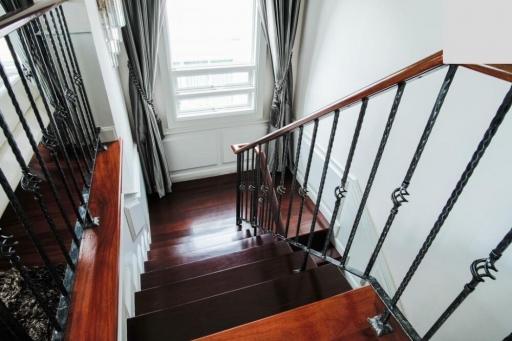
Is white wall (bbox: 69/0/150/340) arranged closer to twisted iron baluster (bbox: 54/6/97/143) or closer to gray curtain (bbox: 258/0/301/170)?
twisted iron baluster (bbox: 54/6/97/143)

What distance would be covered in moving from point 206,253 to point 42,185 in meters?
1.36

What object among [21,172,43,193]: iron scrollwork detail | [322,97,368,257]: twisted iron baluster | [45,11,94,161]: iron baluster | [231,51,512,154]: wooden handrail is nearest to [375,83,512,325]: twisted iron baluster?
[231,51,512,154]: wooden handrail

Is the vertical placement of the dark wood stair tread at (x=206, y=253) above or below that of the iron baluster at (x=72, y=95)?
below

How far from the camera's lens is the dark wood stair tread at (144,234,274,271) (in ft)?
8.11

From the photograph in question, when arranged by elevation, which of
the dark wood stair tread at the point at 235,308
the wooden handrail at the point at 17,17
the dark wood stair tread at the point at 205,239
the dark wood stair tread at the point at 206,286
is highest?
the wooden handrail at the point at 17,17

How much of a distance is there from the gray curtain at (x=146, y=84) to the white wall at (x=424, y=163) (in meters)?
1.69

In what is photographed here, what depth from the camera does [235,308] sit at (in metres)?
1.35

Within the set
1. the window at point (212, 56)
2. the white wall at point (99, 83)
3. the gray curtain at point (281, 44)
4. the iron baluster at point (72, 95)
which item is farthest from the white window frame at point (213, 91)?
the iron baluster at point (72, 95)

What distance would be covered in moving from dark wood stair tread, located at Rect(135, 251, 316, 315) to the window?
2.27 m

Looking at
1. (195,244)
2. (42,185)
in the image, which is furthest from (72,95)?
(195,244)

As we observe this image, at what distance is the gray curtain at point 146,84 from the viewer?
2686 mm

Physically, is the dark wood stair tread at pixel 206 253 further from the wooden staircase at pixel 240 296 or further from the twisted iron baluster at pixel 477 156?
the twisted iron baluster at pixel 477 156

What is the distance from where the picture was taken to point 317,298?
140 centimetres

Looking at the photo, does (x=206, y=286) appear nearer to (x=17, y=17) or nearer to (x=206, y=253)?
(x=206, y=253)
